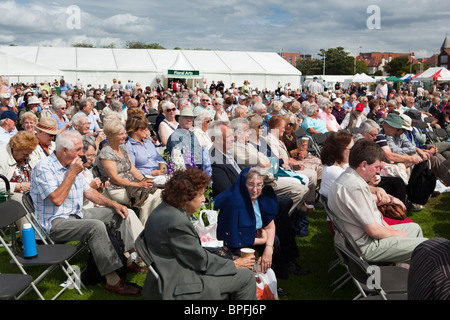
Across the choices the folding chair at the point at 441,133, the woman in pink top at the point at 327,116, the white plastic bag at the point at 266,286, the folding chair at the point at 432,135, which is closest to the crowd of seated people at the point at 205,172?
the white plastic bag at the point at 266,286

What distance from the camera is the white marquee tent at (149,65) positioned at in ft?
103

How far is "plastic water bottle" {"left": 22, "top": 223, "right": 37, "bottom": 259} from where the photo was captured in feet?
11.1

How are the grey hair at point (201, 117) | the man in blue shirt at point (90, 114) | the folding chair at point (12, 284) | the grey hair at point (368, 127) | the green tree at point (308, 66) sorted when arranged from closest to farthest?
the folding chair at point (12, 284)
the grey hair at point (368, 127)
the grey hair at point (201, 117)
the man in blue shirt at point (90, 114)
the green tree at point (308, 66)

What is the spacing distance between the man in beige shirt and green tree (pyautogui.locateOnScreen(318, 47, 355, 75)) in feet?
312

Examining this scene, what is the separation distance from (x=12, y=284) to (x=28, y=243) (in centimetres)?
54

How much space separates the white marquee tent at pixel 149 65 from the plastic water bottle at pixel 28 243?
26.8m

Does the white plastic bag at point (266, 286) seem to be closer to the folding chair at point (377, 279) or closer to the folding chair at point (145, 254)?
the folding chair at point (377, 279)

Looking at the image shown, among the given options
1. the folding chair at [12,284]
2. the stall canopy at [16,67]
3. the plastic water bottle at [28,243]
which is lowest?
the folding chair at [12,284]

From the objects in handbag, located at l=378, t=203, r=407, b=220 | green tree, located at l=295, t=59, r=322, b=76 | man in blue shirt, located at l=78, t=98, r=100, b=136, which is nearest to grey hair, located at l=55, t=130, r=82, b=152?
handbag, located at l=378, t=203, r=407, b=220

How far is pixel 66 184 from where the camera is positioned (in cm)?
377

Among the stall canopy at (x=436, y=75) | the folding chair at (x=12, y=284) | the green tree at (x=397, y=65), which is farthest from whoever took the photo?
the green tree at (x=397, y=65)

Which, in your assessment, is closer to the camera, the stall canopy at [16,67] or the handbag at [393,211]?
the handbag at [393,211]

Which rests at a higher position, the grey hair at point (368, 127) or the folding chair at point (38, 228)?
the grey hair at point (368, 127)

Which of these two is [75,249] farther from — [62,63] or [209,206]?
[62,63]
